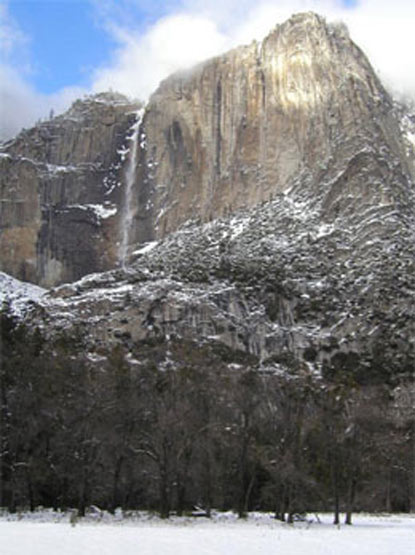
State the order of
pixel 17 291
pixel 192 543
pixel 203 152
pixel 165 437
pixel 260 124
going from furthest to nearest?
pixel 203 152, pixel 260 124, pixel 17 291, pixel 165 437, pixel 192 543

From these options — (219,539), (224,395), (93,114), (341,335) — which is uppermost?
(93,114)

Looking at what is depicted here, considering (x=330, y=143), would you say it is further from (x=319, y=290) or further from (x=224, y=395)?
(x=224, y=395)

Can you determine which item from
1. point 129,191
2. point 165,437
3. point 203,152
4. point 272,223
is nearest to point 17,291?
point 129,191

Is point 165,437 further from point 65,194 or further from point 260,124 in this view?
point 65,194

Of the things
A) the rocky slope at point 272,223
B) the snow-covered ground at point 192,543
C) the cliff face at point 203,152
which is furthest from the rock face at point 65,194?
the snow-covered ground at point 192,543

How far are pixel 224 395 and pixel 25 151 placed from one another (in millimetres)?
130702

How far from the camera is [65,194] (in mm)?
168000

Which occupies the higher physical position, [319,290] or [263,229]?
[263,229]

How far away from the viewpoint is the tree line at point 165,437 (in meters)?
46.8

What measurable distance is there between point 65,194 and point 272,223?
52756mm

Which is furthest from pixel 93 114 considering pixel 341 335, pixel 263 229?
pixel 341 335

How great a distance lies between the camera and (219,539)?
29000mm

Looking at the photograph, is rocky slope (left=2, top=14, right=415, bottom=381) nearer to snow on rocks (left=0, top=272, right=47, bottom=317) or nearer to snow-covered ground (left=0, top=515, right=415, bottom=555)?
snow on rocks (left=0, top=272, right=47, bottom=317)

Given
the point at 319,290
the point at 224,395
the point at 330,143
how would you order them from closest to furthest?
the point at 224,395 → the point at 319,290 → the point at 330,143
